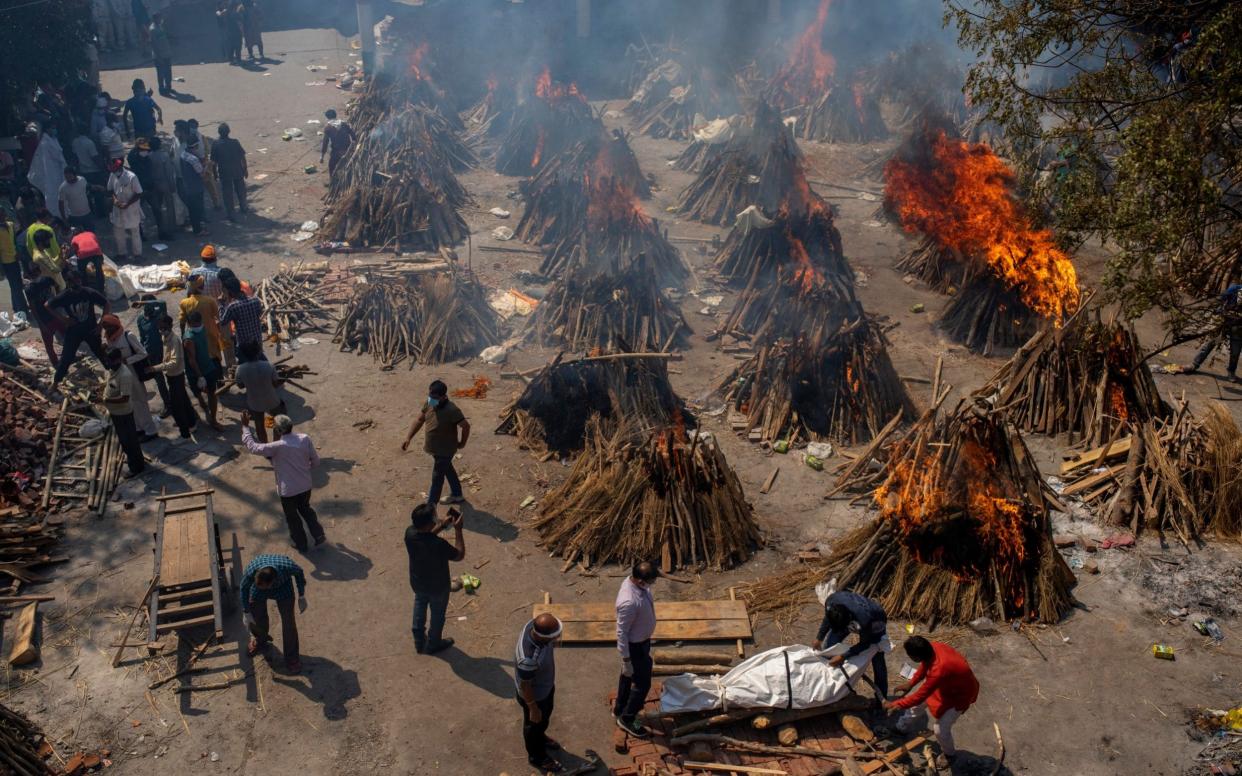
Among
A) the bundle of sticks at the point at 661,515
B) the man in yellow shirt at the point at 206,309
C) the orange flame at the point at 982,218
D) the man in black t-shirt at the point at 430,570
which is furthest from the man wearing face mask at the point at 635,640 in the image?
the orange flame at the point at 982,218

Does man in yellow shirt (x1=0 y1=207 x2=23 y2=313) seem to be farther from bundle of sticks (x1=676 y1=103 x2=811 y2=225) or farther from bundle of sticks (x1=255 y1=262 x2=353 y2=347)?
bundle of sticks (x1=676 y1=103 x2=811 y2=225)

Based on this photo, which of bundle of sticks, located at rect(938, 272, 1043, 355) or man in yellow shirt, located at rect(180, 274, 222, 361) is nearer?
man in yellow shirt, located at rect(180, 274, 222, 361)

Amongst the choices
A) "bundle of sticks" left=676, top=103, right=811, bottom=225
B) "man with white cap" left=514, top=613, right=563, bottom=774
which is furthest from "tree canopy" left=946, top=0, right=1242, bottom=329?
"bundle of sticks" left=676, top=103, right=811, bottom=225

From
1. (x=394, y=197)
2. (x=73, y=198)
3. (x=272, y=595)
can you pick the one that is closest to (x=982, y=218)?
(x=394, y=197)

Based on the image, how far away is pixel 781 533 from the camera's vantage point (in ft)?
34.4

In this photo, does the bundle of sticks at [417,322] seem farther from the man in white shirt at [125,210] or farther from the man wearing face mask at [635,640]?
the man wearing face mask at [635,640]

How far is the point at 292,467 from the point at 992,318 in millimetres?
10832

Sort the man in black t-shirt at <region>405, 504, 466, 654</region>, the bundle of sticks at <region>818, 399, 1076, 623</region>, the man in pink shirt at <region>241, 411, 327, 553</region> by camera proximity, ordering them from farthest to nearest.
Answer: the man in pink shirt at <region>241, 411, 327, 553</region>, the bundle of sticks at <region>818, 399, 1076, 623</region>, the man in black t-shirt at <region>405, 504, 466, 654</region>

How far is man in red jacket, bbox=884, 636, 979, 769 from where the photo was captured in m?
7.26

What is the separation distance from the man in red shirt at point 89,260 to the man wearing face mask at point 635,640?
10265 mm

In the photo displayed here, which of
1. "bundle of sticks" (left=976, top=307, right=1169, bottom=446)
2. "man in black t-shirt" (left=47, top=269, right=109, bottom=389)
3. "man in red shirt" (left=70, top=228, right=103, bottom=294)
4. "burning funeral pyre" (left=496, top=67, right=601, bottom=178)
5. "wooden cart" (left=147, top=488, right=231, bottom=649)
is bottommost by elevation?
"wooden cart" (left=147, top=488, right=231, bottom=649)

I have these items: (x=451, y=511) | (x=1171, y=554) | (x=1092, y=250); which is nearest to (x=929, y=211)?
(x=1092, y=250)

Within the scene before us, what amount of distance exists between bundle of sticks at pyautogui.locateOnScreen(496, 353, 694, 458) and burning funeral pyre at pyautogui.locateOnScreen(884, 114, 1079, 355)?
5.32m

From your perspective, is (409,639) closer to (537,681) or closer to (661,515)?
(537,681)
